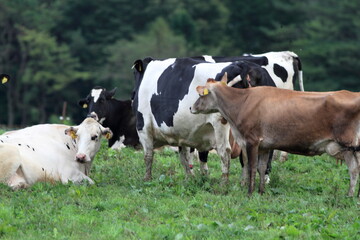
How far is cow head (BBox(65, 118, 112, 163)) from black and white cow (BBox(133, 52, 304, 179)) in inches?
36.6

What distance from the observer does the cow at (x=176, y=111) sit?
43.5 ft

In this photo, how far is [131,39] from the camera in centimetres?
7525

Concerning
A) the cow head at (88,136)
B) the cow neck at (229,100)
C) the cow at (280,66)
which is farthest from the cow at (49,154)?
the cow at (280,66)

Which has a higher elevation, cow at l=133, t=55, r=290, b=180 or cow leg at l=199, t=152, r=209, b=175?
cow at l=133, t=55, r=290, b=180

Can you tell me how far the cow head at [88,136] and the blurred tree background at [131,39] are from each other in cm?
4749

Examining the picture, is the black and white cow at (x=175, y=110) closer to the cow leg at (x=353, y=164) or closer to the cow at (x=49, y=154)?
the cow at (x=49, y=154)

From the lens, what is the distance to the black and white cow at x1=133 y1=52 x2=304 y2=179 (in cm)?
1330

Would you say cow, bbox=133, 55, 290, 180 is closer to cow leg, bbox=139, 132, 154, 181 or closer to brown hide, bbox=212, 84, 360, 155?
cow leg, bbox=139, 132, 154, 181

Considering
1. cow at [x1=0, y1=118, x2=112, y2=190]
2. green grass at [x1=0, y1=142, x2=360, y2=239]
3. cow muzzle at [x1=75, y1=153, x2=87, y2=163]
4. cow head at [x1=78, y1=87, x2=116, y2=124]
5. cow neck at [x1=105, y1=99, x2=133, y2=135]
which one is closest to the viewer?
green grass at [x1=0, y1=142, x2=360, y2=239]

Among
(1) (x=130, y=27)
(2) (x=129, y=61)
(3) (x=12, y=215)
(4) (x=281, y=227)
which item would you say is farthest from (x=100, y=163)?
(1) (x=130, y=27)

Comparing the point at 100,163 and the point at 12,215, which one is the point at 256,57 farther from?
the point at 12,215

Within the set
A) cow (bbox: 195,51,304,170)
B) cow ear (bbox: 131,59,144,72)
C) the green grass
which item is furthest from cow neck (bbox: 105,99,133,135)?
the green grass

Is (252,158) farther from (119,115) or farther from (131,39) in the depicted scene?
(131,39)

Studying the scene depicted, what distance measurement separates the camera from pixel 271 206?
11281 mm
